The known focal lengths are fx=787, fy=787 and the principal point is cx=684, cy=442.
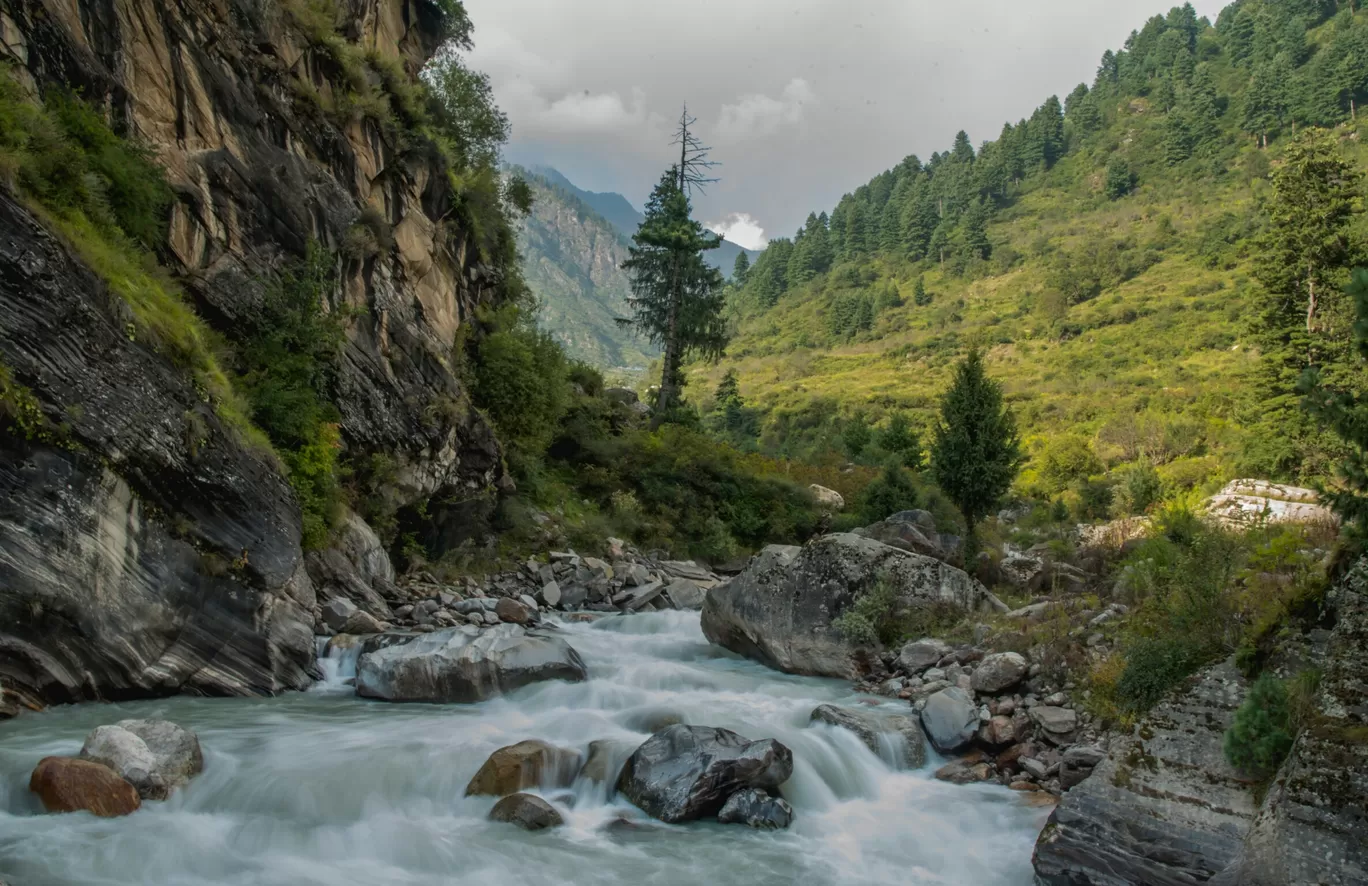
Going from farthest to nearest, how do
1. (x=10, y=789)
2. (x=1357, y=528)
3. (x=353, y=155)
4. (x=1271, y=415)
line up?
(x=1271, y=415)
(x=353, y=155)
(x=10, y=789)
(x=1357, y=528)

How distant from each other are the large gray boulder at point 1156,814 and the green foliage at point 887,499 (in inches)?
753

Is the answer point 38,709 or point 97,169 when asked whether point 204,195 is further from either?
point 38,709

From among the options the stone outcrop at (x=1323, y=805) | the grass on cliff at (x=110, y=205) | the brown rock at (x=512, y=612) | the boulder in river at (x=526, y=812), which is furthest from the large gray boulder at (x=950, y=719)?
the grass on cliff at (x=110, y=205)

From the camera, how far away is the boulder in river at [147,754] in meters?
7.48

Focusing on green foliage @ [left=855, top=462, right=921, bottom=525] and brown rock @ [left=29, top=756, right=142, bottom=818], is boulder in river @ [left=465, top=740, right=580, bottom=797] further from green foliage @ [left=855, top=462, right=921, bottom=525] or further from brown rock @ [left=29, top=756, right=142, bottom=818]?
green foliage @ [left=855, top=462, right=921, bottom=525]

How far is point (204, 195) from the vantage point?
14.4m

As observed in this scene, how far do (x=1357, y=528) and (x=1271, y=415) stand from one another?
109 ft

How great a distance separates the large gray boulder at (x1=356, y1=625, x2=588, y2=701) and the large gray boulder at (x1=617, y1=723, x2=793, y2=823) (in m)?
3.43

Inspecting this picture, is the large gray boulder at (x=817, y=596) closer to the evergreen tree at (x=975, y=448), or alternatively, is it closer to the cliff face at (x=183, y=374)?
the evergreen tree at (x=975, y=448)

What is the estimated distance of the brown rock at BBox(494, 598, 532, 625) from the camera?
16.5 meters

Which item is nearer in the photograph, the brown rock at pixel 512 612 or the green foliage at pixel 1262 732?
the green foliage at pixel 1262 732

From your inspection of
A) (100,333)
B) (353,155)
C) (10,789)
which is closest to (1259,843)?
(10,789)

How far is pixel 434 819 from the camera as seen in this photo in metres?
8.03

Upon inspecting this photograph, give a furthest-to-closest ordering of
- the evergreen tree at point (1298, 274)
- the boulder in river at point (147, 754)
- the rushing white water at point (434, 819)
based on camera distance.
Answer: the evergreen tree at point (1298, 274)
the boulder in river at point (147, 754)
the rushing white water at point (434, 819)
